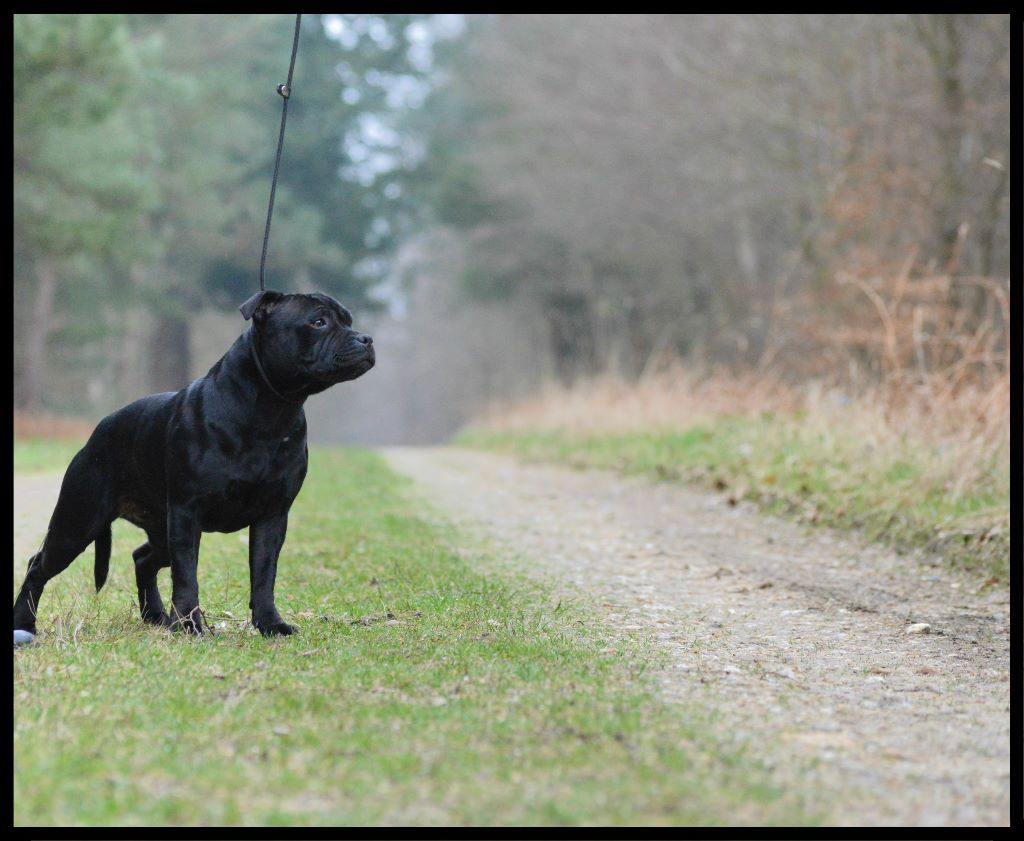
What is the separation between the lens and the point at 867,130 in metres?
15.5

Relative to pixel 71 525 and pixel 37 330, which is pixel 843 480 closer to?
pixel 71 525

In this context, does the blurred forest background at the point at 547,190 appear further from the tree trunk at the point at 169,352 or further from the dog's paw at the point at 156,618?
the dog's paw at the point at 156,618

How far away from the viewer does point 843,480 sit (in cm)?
898

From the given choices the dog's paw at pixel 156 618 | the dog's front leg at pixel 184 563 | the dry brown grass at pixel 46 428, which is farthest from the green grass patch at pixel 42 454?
the dog's front leg at pixel 184 563

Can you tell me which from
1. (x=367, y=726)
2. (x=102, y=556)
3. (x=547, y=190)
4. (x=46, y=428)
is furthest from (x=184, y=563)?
(x=547, y=190)

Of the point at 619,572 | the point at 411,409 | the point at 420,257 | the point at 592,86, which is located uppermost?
the point at 592,86

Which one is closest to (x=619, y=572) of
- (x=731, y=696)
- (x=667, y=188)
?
(x=731, y=696)

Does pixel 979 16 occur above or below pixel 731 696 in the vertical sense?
above

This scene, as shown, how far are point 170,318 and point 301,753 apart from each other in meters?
30.9

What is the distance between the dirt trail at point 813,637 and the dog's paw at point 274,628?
4.58 ft

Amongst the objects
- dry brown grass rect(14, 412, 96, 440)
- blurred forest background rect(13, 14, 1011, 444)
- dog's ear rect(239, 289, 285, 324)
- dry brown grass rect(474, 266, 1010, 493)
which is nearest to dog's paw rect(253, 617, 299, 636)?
dog's ear rect(239, 289, 285, 324)

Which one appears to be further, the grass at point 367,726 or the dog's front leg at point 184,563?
the dog's front leg at point 184,563

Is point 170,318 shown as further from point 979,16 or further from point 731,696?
point 731,696

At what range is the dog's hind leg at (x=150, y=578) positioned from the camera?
480 centimetres
